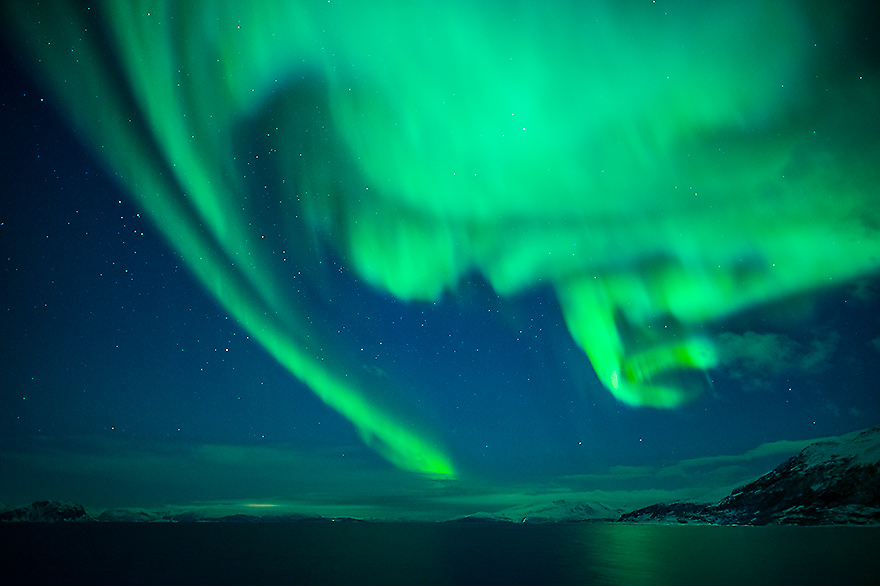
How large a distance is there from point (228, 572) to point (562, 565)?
42.3 meters

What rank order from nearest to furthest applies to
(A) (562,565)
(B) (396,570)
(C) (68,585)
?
(C) (68,585) → (B) (396,570) → (A) (562,565)

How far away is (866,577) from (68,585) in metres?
76.8

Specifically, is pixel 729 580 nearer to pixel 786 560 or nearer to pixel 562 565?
pixel 562 565

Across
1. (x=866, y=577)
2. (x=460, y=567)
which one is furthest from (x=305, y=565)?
(x=866, y=577)

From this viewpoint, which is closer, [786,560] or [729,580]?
[729,580]

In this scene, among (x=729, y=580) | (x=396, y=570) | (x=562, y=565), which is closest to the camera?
(x=729, y=580)

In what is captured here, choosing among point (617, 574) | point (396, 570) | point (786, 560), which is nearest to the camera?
point (617, 574)

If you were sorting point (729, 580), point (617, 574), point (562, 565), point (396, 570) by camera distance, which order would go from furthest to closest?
1. point (562, 565)
2. point (396, 570)
3. point (617, 574)
4. point (729, 580)

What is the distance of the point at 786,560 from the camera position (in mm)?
76188

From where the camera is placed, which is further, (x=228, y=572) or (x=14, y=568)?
(x=14, y=568)

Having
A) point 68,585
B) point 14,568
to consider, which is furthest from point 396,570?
point 14,568

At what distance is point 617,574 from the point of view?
189 feet

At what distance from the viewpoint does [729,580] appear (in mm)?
50562

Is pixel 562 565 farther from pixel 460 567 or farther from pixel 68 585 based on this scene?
pixel 68 585
